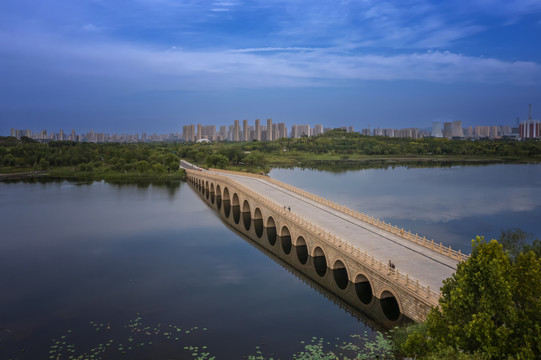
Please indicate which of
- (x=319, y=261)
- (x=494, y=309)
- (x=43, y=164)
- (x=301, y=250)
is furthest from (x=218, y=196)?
(x=43, y=164)

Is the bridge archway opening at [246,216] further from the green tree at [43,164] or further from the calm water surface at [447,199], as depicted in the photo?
the green tree at [43,164]

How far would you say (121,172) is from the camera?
325 ft

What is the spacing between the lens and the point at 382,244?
2819 centimetres

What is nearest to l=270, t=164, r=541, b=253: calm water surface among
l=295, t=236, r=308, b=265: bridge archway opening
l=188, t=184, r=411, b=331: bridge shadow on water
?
l=295, t=236, r=308, b=265: bridge archway opening

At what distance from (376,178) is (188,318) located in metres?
73.4

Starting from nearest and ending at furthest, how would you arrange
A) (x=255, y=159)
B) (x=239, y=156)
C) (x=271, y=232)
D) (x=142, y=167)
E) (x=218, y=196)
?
(x=271, y=232) → (x=218, y=196) → (x=142, y=167) → (x=255, y=159) → (x=239, y=156)

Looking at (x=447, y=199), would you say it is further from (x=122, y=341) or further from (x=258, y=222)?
(x=122, y=341)

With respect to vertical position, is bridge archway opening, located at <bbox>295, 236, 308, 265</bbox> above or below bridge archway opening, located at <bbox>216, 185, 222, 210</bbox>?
below

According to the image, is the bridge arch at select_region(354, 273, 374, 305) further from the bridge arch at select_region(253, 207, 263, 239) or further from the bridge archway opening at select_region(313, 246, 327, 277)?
the bridge arch at select_region(253, 207, 263, 239)

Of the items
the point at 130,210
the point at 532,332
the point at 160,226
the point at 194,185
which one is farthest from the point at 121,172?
the point at 532,332

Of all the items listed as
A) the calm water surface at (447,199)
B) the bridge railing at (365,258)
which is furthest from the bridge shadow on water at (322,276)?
the calm water surface at (447,199)

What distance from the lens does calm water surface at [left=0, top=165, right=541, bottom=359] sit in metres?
21.9

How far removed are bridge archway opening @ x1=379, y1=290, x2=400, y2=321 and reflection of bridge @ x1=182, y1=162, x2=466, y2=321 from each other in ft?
0.18

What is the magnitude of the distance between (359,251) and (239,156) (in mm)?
91162
